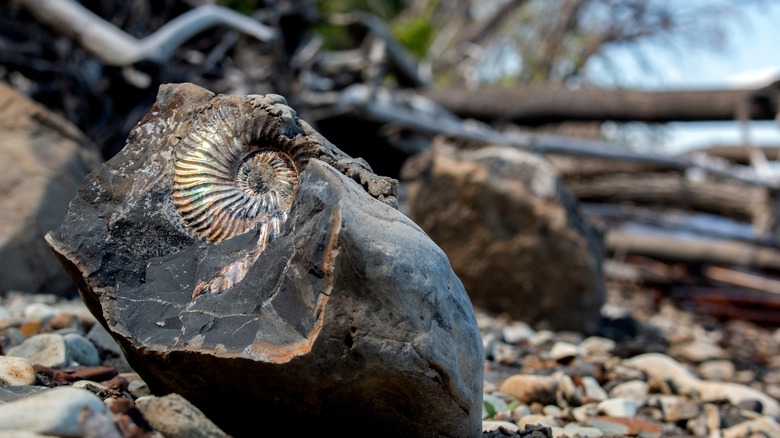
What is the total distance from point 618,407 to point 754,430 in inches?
23.7

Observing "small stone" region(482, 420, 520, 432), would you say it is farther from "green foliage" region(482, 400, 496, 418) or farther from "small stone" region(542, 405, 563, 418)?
"small stone" region(542, 405, 563, 418)

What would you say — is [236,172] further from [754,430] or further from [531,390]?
[754,430]

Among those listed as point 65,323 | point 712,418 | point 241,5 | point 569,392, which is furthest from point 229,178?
point 241,5

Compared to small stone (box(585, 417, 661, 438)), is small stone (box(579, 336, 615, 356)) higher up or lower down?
higher up

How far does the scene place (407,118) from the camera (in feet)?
26.5

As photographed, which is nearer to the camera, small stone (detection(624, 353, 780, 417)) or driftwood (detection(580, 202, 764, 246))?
small stone (detection(624, 353, 780, 417))

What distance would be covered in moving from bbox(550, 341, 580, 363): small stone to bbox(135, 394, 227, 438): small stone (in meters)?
2.63

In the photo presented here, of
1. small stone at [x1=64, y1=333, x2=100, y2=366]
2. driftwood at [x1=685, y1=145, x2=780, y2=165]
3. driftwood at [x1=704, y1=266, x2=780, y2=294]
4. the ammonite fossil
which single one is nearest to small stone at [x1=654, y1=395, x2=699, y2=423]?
the ammonite fossil

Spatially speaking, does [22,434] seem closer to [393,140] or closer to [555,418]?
[555,418]

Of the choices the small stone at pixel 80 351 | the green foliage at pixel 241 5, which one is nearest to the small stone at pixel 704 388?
the small stone at pixel 80 351

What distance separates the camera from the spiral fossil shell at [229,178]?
2.36m

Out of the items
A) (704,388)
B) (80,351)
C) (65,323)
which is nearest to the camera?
(80,351)

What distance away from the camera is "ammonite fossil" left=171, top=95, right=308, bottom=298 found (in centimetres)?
235

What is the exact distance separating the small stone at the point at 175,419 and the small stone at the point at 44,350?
1001 millimetres
